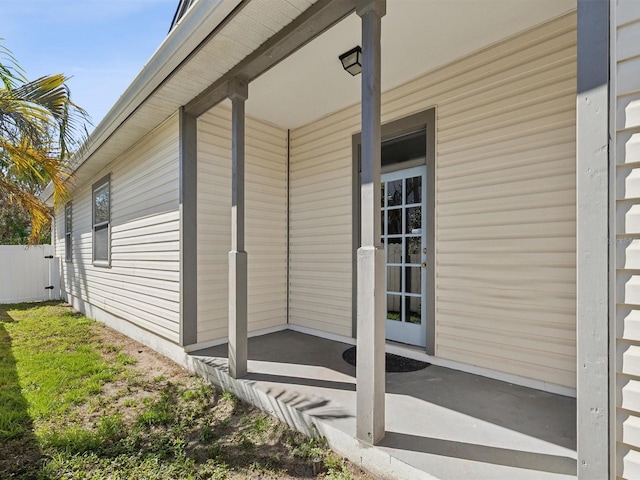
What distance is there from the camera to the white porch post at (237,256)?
2900 millimetres

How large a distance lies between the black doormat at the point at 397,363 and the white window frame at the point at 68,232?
7816 millimetres

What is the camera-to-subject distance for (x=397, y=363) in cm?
317

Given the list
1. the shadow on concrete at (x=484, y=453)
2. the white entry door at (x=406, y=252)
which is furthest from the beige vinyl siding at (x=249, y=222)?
the shadow on concrete at (x=484, y=453)

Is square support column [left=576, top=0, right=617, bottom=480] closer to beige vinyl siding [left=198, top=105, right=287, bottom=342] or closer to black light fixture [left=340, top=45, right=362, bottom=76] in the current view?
black light fixture [left=340, top=45, right=362, bottom=76]

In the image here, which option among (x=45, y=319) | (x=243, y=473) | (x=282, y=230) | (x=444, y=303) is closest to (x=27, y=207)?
(x=45, y=319)

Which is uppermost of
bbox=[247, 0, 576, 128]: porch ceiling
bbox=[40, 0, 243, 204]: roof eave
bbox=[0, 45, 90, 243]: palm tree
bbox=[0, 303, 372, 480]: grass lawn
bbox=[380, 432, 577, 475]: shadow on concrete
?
bbox=[247, 0, 576, 128]: porch ceiling

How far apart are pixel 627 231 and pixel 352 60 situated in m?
2.37

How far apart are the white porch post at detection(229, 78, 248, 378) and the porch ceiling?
0.53 metres

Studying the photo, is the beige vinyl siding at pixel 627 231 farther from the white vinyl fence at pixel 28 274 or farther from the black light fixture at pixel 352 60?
the white vinyl fence at pixel 28 274

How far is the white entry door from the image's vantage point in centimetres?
341

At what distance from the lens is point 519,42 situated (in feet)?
8.80

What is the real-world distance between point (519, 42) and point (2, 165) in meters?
5.31

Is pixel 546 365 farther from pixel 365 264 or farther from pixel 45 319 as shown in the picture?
pixel 45 319

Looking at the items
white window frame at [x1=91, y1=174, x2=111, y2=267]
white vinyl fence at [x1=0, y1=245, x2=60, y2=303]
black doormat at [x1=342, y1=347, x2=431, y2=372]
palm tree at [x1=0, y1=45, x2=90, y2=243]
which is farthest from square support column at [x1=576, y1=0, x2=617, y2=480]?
white vinyl fence at [x1=0, y1=245, x2=60, y2=303]
